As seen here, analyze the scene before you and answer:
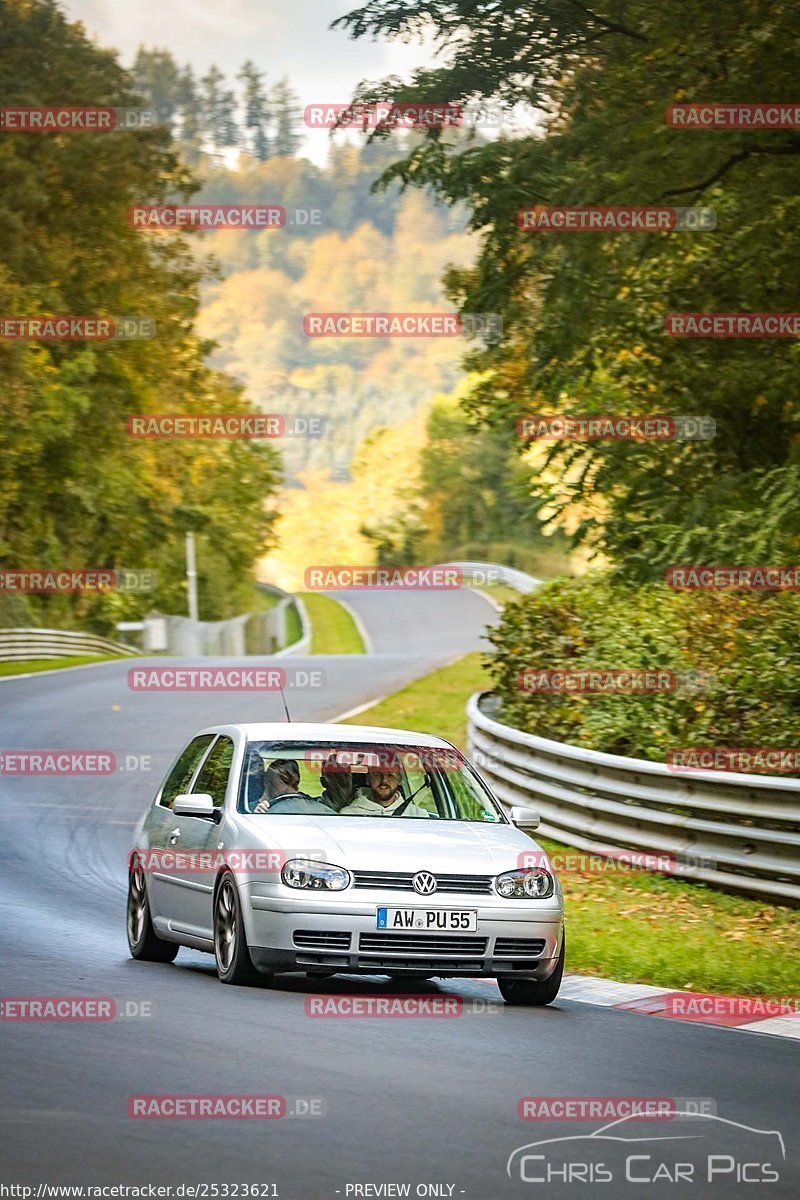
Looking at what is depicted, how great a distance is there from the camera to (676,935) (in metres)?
12.7

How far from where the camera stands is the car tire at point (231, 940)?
10.0m

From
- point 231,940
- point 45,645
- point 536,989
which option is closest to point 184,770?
point 231,940

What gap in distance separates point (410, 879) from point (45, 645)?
4433cm

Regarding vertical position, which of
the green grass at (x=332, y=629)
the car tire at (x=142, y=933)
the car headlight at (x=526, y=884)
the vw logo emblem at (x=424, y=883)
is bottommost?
the green grass at (x=332, y=629)

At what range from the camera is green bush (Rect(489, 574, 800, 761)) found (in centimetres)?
1553

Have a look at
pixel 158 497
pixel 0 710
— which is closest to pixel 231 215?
pixel 0 710

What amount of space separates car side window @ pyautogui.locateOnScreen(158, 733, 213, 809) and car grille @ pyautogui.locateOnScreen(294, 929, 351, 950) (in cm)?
230

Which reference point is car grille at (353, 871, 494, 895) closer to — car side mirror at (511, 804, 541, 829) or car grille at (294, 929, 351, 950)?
car grille at (294, 929, 351, 950)

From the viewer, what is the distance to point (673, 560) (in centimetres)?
2112

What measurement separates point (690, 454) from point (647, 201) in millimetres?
4701

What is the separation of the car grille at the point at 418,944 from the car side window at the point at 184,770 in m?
2.44

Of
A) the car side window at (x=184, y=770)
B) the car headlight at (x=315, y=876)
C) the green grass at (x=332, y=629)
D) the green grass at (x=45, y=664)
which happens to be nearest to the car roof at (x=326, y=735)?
the car side window at (x=184, y=770)

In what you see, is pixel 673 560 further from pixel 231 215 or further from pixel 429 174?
pixel 231 215

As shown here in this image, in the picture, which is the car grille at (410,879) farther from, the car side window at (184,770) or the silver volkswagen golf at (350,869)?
the car side window at (184,770)
